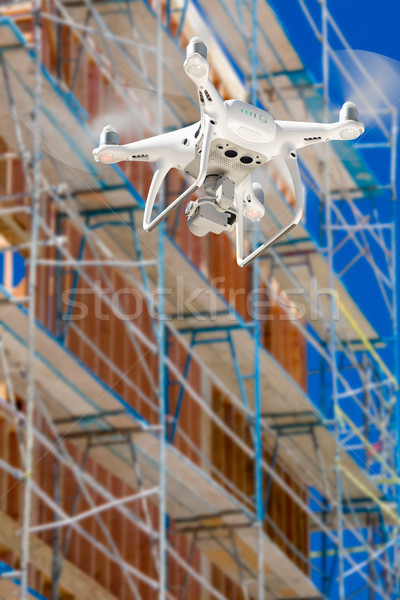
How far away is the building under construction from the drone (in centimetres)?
94

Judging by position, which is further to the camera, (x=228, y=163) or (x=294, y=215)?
(x=294, y=215)

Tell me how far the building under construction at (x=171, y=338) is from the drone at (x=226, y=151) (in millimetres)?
938

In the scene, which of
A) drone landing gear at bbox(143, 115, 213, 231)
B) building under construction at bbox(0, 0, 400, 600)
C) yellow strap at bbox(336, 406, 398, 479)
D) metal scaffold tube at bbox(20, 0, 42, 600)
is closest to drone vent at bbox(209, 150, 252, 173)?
drone landing gear at bbox(143, 115, 213, 231)

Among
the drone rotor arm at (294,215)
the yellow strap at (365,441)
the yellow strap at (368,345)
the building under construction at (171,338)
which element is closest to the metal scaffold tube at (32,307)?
the building under construction at (171,338)

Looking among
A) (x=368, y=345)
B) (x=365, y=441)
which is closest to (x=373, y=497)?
(x=365, y=441)

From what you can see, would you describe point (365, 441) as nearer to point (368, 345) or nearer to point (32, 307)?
point (368, 345)

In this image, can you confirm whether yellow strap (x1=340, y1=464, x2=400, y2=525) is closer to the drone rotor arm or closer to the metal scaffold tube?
the metal scaffold tube

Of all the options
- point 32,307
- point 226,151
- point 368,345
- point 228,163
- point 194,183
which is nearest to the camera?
point 194,183

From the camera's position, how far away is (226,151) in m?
8.50

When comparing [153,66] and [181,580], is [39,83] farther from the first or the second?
[181,580]

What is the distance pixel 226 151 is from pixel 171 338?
42.1 ft

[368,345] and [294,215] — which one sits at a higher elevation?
[368,345]

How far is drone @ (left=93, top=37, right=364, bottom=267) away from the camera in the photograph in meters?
8.28

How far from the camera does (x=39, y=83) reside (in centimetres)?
1433
